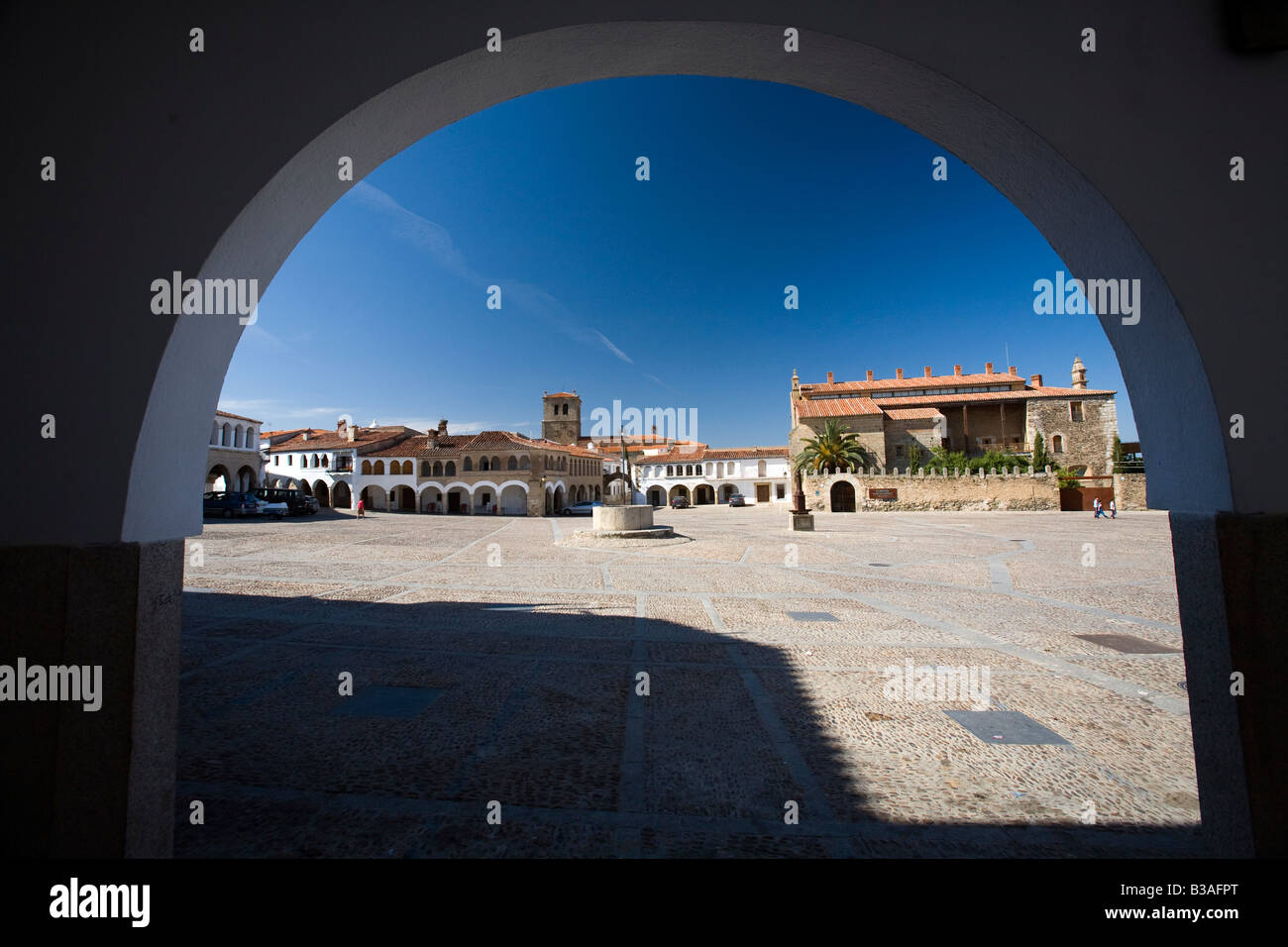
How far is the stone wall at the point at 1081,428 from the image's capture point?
147ft

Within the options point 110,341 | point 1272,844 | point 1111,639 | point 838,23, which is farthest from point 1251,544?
point 1111,639

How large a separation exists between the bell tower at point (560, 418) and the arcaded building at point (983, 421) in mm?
25315

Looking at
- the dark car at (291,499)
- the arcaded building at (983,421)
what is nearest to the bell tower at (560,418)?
the arcaded building at (983,421)

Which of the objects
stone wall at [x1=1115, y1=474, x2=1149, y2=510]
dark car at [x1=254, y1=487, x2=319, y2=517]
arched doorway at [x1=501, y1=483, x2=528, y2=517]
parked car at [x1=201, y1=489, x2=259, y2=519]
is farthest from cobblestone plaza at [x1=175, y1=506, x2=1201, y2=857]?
stone wall at [x1=1115, y1=474, x2=1149, y2=510]

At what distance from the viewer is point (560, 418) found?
204ft

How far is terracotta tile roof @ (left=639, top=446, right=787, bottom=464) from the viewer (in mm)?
54000

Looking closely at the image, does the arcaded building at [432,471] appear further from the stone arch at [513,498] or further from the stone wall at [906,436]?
the stone wall at [906,436]

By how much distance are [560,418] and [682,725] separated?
59.7m

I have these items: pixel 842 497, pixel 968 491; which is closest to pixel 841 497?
pixel 842 497

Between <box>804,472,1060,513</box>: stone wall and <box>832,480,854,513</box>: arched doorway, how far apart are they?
1.12 m

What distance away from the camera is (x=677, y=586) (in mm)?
9617

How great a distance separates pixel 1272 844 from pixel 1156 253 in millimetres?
1967

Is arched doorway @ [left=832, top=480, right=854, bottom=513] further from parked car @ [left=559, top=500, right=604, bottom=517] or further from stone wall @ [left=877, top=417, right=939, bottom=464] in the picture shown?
parked car @ [left=559, top=500, right=604, bottom=517]
